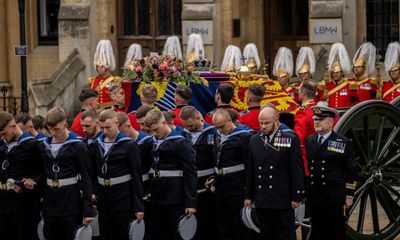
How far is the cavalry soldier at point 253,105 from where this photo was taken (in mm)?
14461

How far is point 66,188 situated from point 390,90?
836cm

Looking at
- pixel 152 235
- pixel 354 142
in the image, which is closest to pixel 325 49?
pixel 354 142

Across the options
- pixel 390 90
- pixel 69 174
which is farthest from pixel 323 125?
pixel 390 90

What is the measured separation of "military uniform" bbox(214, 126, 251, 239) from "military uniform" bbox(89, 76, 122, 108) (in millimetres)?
3862

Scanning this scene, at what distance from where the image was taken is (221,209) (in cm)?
1384

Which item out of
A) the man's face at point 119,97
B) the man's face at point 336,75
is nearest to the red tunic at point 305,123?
the man's face at point 119,97

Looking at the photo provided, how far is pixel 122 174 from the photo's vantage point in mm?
13008

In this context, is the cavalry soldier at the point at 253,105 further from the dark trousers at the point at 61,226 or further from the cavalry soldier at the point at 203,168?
the dark trousers at the point at 61,226

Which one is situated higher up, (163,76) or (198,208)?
(163,76)

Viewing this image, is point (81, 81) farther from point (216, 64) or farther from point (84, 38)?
point (216, 64)

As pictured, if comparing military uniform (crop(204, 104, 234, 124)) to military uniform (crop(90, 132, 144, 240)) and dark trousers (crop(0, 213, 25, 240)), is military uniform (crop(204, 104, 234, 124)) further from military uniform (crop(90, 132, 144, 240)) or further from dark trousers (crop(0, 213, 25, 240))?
dark trousers (crop(0, 213, 25, 240))

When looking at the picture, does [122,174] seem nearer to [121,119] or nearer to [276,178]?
[121,119]

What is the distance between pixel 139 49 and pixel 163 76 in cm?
888

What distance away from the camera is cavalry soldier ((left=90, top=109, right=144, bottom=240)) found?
1293cm
